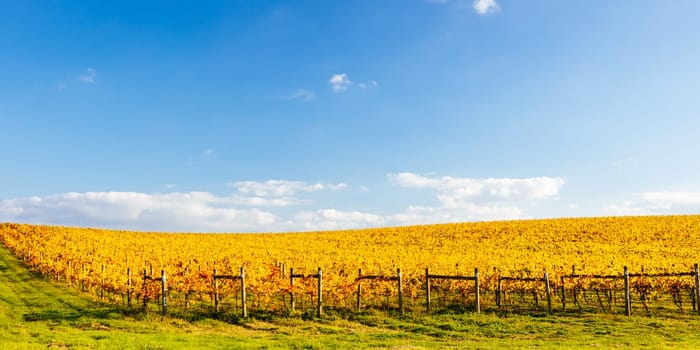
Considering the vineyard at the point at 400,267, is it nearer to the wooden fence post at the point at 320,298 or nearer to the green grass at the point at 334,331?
the wooden fence post at the point at 320,298

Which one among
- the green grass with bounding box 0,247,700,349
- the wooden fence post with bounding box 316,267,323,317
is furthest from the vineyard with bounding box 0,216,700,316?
the green grass with bounding box 0,247,700,349

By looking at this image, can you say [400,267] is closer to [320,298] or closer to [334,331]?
[320,298]

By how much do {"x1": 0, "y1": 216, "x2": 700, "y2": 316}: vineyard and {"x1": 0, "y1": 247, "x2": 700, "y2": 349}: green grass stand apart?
184 centimetres

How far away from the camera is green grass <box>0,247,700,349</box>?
21219 millimetres

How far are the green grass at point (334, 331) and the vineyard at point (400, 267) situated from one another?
1.84m

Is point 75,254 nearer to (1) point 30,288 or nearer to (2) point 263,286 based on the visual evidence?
(1) point 30,288

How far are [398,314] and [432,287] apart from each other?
602cm

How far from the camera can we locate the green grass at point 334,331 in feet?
69.6

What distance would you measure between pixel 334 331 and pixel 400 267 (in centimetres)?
1785

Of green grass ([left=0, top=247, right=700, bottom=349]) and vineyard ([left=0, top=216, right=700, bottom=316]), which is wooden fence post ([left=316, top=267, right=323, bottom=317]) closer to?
vineyard ([left=0, top=216, right=700, bottom=316])

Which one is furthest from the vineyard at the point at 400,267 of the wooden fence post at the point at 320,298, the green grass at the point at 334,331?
the green grass at the point at 334,331

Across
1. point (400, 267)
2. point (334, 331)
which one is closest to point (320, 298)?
point (334, 331)

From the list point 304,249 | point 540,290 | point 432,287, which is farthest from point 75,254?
point 540,290

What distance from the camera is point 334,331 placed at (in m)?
24.8
